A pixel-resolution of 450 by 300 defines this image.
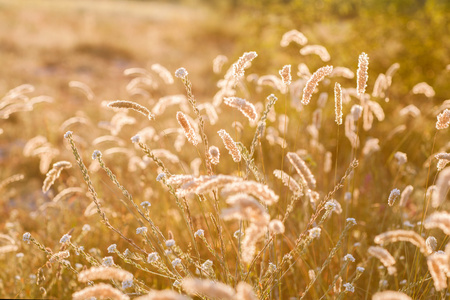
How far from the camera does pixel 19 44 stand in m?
11.8

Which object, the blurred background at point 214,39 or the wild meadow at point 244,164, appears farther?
the blurred background at point 214,39

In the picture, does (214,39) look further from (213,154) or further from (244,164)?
(213,154)

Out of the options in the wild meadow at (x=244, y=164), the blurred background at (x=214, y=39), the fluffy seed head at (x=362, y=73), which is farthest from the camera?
the blurred background at (x=214, y=39)

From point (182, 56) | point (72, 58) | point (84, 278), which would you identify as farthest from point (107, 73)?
point (84, 278)

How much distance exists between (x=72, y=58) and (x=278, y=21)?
708cm

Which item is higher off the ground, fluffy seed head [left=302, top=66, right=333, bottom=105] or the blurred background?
the blurred background

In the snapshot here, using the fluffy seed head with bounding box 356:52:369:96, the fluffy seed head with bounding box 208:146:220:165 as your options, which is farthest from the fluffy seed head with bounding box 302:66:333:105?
→ the fluffy seed head with bounding box 208:146:220:165

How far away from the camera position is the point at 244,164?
3.65 m

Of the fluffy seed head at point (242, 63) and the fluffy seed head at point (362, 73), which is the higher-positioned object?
the fluffy seed head at point (242, 63)

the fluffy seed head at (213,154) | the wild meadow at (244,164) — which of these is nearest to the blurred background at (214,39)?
the wild meadow at (244,164)

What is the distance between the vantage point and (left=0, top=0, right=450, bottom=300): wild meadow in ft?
5.69

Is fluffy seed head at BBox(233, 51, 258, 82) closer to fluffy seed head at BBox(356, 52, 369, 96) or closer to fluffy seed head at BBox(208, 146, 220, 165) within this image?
fluffy seed head at BBox(208, 146, 220, 165)

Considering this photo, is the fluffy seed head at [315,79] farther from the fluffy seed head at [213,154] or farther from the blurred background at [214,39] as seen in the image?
the blurred background at [214,39]

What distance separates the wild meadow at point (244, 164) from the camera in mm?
1734
